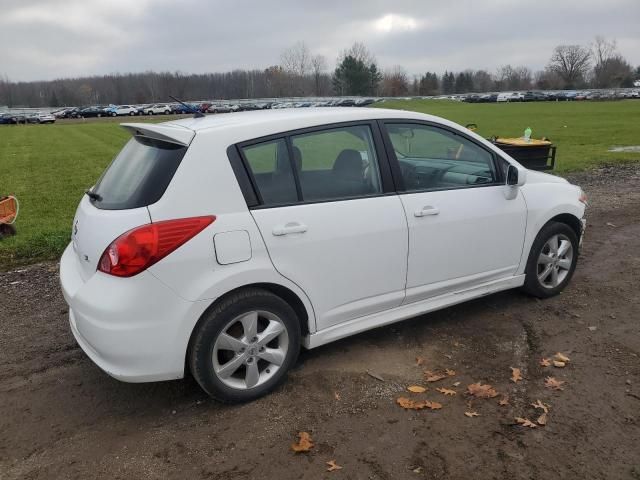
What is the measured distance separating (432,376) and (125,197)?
2292 millimetres

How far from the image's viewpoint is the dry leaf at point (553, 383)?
353 centimetres

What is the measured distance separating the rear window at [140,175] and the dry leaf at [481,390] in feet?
7.48

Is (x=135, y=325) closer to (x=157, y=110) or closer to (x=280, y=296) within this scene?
(x=280, y=296)

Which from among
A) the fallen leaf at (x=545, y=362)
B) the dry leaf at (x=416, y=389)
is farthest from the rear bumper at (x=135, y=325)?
the fallen leaf at (x=545, y=362)

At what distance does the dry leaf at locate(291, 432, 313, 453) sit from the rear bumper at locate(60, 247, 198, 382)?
0.78m

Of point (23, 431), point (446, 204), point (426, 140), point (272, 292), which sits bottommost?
point (23, 431)

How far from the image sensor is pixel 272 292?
3.43 metres

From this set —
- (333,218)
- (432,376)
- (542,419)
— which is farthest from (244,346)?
(542,419)

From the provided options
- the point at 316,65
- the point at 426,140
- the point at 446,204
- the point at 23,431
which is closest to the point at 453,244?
the point at 446,204

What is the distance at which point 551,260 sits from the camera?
488 centimetres

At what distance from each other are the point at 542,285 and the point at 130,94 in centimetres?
13412

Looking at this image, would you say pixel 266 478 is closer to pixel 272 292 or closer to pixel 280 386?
pixel 280 386

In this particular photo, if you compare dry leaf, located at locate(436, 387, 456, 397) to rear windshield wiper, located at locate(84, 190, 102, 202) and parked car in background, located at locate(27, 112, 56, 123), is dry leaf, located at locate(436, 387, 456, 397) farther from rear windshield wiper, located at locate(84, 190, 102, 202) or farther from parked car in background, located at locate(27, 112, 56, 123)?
parked car in background, located at locate(27, 112, 56, 123)

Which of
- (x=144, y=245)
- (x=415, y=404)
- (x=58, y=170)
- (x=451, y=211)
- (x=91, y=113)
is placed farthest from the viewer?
(x=91, y=113)
